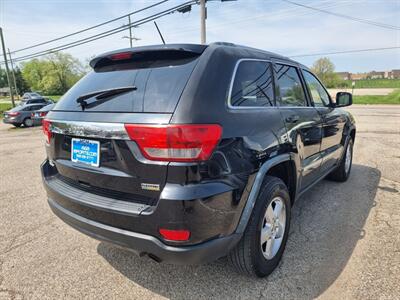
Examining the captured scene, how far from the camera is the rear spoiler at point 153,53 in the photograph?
204cm

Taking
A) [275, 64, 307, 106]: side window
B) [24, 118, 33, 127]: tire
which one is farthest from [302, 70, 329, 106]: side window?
[24, 118, 33, 127]: tire

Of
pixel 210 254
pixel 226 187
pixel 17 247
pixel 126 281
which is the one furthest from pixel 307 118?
pixel 17 247

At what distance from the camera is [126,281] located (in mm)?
2352

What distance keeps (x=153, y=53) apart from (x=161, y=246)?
4.55 ft

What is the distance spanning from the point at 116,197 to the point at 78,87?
3.88 ft

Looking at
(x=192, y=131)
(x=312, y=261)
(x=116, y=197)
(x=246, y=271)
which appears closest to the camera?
A: (x=192, y=131)

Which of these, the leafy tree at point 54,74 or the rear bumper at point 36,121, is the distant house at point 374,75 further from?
the rear bumper at point 36,121

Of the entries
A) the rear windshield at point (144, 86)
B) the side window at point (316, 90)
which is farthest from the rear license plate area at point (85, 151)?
the side window at point (316, 90)

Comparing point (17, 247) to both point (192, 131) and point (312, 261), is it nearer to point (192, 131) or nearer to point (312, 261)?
point (192, 131)

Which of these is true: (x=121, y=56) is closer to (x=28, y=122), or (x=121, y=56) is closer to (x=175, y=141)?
(x=175, y=141)

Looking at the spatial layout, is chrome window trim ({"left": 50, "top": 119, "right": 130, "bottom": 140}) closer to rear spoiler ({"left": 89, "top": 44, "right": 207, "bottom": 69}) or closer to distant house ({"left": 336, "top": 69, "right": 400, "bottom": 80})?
rear spoiler ({"left": 89, "top": 44, "right": 207, "bottom": 69})

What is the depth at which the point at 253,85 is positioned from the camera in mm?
2359

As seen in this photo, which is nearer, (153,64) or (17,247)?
(153,64)

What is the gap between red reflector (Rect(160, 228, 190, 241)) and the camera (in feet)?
5.66
